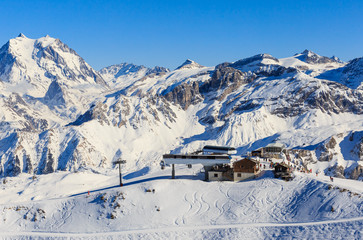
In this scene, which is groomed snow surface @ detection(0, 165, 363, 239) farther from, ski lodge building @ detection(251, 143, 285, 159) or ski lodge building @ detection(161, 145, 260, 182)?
ski lodge building @ detection(251, 143, 285, 159)

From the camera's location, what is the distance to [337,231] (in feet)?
205

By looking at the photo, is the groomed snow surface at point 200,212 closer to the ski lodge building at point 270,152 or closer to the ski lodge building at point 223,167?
the ski lodge building at point 223,167

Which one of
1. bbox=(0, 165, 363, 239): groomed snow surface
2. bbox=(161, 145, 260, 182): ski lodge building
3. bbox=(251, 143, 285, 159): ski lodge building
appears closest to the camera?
bbox=(0, 165, 363, 239): groomed snow surface

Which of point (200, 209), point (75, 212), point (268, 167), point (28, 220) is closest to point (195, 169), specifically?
point (268, 167)

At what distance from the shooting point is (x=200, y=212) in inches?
2972

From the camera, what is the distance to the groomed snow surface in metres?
67.1

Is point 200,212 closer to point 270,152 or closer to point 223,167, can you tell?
point 223,167

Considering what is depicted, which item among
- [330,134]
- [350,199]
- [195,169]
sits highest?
[330,134]

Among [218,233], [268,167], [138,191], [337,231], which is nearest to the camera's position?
[337,231]

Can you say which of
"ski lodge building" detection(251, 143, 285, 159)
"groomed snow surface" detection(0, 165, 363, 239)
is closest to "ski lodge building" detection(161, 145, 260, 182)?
"groomed snow surface" detection(0, 165, 363, 239)

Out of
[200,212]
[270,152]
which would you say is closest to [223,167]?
[200,212]

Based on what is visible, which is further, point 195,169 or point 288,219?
point 195,169

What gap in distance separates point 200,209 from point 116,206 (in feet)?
54.8

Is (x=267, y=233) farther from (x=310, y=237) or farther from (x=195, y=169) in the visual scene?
(x=195, y=169)
